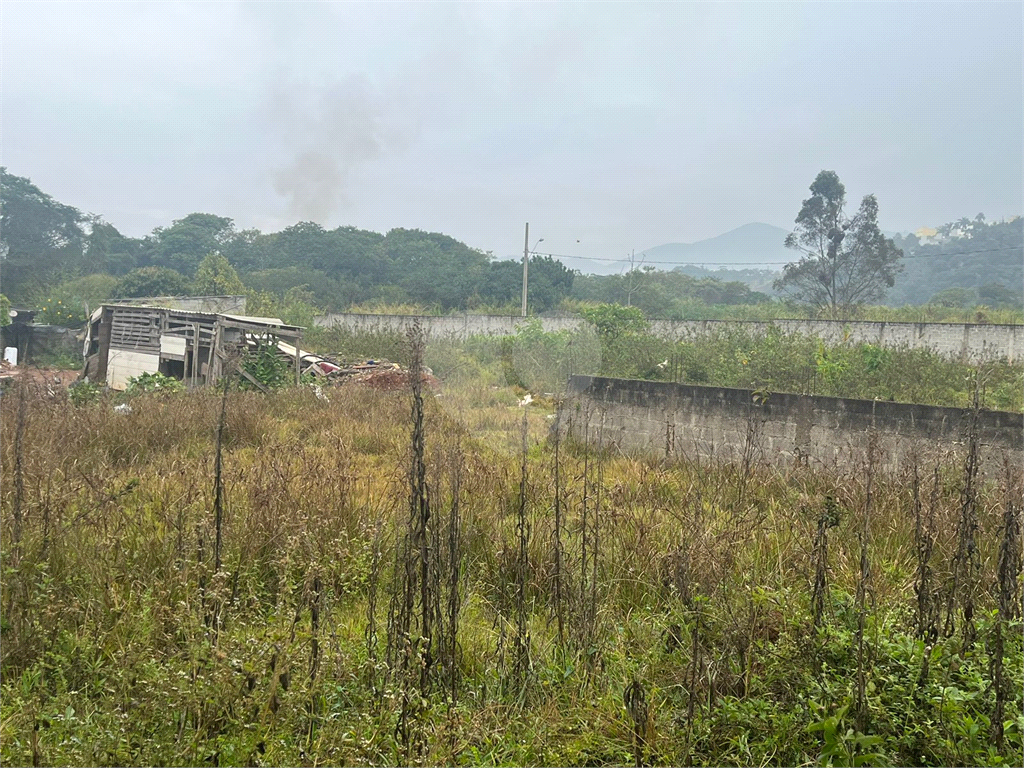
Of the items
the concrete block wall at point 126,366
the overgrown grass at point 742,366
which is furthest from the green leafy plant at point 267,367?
the concrete block wall at point 126,366

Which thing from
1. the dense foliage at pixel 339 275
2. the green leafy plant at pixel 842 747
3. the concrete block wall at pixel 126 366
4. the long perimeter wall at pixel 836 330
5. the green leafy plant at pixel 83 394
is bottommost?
the green leafy plant at pixel 842 747

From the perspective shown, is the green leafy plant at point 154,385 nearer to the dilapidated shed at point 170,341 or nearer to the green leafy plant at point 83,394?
the green leafy plant at point 83,394

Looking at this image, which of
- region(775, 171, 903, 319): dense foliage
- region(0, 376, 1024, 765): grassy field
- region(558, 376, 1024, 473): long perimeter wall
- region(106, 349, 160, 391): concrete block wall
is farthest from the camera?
region(775, 171, 903, 319): dense foliage

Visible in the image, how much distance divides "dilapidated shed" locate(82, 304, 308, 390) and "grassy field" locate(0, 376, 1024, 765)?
9.75 m

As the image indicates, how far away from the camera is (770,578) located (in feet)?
11.0

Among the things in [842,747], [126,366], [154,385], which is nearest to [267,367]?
[154,385]

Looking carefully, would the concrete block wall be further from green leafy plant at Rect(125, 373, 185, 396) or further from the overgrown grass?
the overgrown grass

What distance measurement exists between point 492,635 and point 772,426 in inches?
187

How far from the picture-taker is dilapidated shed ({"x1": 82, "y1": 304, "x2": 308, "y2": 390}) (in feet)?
45.4

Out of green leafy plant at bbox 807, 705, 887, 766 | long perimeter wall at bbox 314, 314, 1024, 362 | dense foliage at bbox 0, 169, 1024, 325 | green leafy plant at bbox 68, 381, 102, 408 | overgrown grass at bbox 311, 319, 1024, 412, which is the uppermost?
dense foliage at bbox 0, 169, 1024, 325

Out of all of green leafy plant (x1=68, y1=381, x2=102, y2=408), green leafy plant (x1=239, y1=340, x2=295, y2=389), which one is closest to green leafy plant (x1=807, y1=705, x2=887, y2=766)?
green leafy plant (x1=68, y1=381, x2=102, y2=408)

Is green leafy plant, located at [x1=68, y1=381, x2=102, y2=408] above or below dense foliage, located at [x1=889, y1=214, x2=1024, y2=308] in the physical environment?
below

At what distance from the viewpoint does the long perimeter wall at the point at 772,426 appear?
5.59 metres

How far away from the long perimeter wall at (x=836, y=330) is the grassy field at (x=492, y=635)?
8.60 meters
